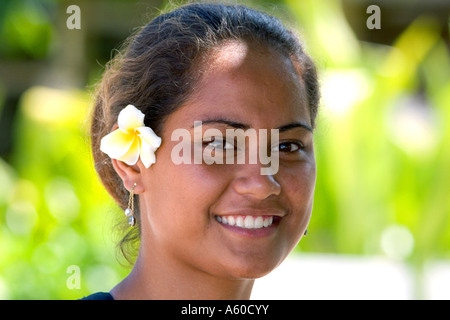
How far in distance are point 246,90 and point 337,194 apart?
4.05 m

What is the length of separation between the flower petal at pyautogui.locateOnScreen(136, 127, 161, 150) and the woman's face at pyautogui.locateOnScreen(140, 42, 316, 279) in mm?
23

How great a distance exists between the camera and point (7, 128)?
341 inches

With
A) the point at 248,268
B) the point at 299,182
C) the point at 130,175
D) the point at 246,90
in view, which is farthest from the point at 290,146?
the point at 130,175

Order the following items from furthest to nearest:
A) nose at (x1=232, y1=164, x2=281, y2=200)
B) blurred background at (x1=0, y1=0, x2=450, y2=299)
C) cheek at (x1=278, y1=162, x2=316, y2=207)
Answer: blurred background at (x1=0, y1=0, x2=450, y2=299), cheek at (x1=278, y1=162, x2=316, y2=207), nose at (x1=232, y1=164, x2=281, y2=200)

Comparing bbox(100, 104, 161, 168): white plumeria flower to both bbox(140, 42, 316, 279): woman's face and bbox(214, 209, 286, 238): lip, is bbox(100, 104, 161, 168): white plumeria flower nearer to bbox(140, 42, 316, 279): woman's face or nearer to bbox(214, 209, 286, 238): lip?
bbox(140, 42, 316, 279): woman's face

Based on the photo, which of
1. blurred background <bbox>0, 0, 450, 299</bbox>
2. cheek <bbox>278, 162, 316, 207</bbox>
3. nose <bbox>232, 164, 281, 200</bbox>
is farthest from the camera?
blurred background <bbox>0, 0, 450, 299</bbox>

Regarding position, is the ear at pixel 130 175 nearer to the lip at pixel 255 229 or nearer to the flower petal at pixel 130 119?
the flower petal at pixel 130 119

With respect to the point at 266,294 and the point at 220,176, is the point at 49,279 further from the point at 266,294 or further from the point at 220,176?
the point at 220,176

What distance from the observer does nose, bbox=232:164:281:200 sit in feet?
6.71

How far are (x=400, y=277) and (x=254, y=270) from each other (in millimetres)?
3840

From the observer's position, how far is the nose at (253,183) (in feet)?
6.71

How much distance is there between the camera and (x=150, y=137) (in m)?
2.16

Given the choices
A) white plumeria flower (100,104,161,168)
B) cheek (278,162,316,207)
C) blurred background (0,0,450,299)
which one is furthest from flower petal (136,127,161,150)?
blurred background (0,0,450,299)

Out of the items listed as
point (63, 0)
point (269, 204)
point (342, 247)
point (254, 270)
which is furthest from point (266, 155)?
point (63, 0)
